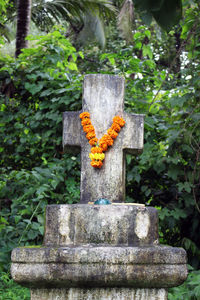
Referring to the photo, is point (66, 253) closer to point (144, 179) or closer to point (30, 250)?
point (30, 250)

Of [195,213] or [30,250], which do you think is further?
[195,213]

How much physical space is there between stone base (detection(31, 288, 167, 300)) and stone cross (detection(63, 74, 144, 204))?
0.69m

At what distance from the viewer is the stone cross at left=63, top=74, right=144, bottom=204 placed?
2.69m

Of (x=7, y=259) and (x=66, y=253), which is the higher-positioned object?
(x=66, y=253)

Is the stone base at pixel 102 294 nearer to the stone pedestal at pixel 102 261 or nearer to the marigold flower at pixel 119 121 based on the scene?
the stone pedestal at pixel 102 261

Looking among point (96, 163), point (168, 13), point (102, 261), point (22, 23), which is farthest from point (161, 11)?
point (22, 23)

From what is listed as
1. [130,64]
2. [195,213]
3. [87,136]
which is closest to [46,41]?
[130,64]

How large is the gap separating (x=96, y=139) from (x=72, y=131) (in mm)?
219

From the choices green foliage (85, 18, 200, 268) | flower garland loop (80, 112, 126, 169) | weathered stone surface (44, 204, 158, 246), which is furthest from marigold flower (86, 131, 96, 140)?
green foliage (85, 18, 200, 268)

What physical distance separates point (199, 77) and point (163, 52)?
765 centimetres

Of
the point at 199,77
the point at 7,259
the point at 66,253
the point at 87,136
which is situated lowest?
the point at 7,259

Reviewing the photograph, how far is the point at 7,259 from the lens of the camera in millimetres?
3801

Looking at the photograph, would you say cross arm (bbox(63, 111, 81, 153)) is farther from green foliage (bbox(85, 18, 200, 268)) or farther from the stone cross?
green foliage (bbox(85, 18, 200, 268))

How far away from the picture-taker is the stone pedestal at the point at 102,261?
81.9 inches
